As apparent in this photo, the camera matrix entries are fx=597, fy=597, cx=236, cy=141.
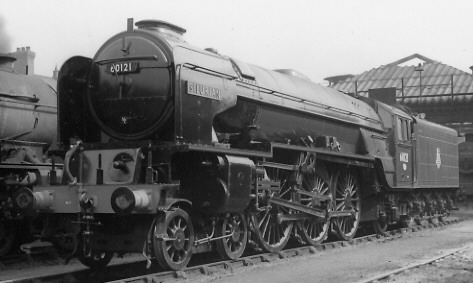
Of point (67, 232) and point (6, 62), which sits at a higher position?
point (6, 62)

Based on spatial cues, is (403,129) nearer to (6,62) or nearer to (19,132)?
(19,132)

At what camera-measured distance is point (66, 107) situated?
8.82 meters

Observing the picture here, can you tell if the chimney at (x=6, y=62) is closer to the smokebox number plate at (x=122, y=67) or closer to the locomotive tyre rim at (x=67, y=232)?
the smokebox number plate at (x=122, y=67)

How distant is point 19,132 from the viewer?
35.1ft

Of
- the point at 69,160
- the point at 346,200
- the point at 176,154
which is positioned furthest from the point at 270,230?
the point at 69,160

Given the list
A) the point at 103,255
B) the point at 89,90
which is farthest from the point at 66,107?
the point at 103,255

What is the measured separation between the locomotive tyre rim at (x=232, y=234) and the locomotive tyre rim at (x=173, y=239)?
83 centimetres

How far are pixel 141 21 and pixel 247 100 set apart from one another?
2073 millimetres

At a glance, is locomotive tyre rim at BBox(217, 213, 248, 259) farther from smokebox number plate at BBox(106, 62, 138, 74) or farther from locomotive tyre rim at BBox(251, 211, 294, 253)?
smokebox number plate at BBox(106, 62, 138, 74)

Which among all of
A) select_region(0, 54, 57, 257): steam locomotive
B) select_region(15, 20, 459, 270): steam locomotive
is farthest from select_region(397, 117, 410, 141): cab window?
select_region(0, 54, 57, 257): steam locomotive

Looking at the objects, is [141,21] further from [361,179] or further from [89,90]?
[361,179]

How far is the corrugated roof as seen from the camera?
3481 centimetres

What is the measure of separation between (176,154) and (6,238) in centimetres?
417

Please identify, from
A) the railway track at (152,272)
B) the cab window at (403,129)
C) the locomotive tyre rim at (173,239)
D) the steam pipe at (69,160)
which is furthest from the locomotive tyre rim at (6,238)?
the cab window at (403,129)
